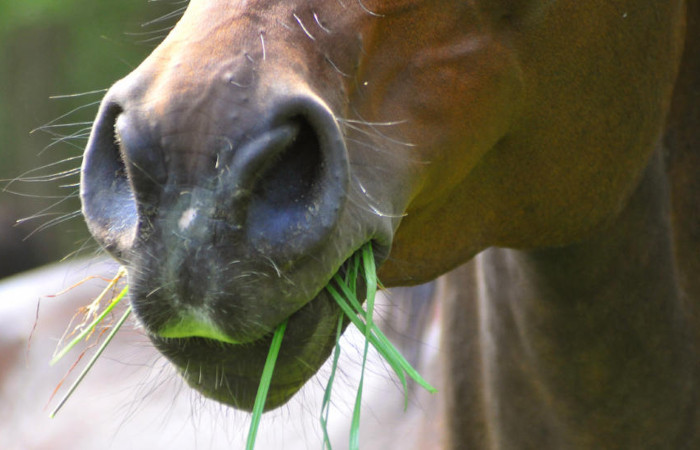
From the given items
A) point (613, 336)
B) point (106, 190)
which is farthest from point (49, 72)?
point (106, 190)

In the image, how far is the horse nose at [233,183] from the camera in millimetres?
1114

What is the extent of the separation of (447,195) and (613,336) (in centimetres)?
58

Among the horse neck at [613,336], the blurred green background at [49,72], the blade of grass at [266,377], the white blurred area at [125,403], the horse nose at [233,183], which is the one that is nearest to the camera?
the horse nose at [233,183]

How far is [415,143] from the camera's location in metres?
1.42

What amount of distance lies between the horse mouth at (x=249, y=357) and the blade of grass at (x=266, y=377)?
0.02 metres

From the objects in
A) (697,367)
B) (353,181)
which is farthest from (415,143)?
(697,367)

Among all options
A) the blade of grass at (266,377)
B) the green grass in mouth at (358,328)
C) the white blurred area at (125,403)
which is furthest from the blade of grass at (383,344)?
the white blurred area at (125,403)

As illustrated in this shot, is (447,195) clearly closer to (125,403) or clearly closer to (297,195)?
(297,195)

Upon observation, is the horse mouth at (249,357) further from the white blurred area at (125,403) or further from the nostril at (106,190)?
the white blurred area at (125,403)

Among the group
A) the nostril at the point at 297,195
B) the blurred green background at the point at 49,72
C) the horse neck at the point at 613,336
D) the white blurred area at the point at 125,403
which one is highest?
the nostril at the point at 297,195

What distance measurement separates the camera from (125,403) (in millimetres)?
3363

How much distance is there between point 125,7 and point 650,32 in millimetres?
7343

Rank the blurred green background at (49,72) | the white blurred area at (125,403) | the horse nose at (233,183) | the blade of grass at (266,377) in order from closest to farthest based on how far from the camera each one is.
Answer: the horse nose at (233,183), the blade of grass at (266,377), the white blurred area at (125,403), the blurred green background at (49,72)

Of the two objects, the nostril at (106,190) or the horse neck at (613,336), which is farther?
the horse neck at (613,336)
